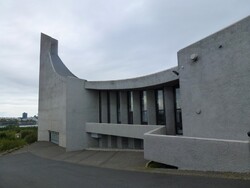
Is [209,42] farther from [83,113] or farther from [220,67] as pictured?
[83,113]

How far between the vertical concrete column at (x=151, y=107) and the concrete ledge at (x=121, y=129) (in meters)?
2.53

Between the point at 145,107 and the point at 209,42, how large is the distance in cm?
1074

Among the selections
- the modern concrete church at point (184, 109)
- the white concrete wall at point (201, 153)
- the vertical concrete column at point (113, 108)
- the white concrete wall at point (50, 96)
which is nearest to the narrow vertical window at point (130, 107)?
the modern concrete church at point (184, 109)

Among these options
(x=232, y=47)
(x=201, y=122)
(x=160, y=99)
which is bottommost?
(x=201, y=122)

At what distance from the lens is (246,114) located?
9.44 metres

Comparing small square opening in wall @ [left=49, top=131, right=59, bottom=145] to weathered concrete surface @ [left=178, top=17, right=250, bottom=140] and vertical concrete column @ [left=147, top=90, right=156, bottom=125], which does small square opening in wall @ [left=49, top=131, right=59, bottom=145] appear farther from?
weathered concrete surface @ [left=178, top=17, right=250, bottom=140]

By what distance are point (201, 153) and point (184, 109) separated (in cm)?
439

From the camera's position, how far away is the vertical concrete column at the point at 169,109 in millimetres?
17344

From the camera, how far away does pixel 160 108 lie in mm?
19578

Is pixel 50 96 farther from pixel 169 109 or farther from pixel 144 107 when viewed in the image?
pixel 169 109

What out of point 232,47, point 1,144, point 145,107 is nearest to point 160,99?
point 145,107

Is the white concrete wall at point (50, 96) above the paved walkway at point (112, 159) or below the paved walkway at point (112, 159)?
above

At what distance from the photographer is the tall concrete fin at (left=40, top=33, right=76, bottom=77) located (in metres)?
28.8

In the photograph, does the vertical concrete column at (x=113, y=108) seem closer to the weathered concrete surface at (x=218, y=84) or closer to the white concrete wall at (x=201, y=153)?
the weathered concrete surface at (x=218, y=84)
